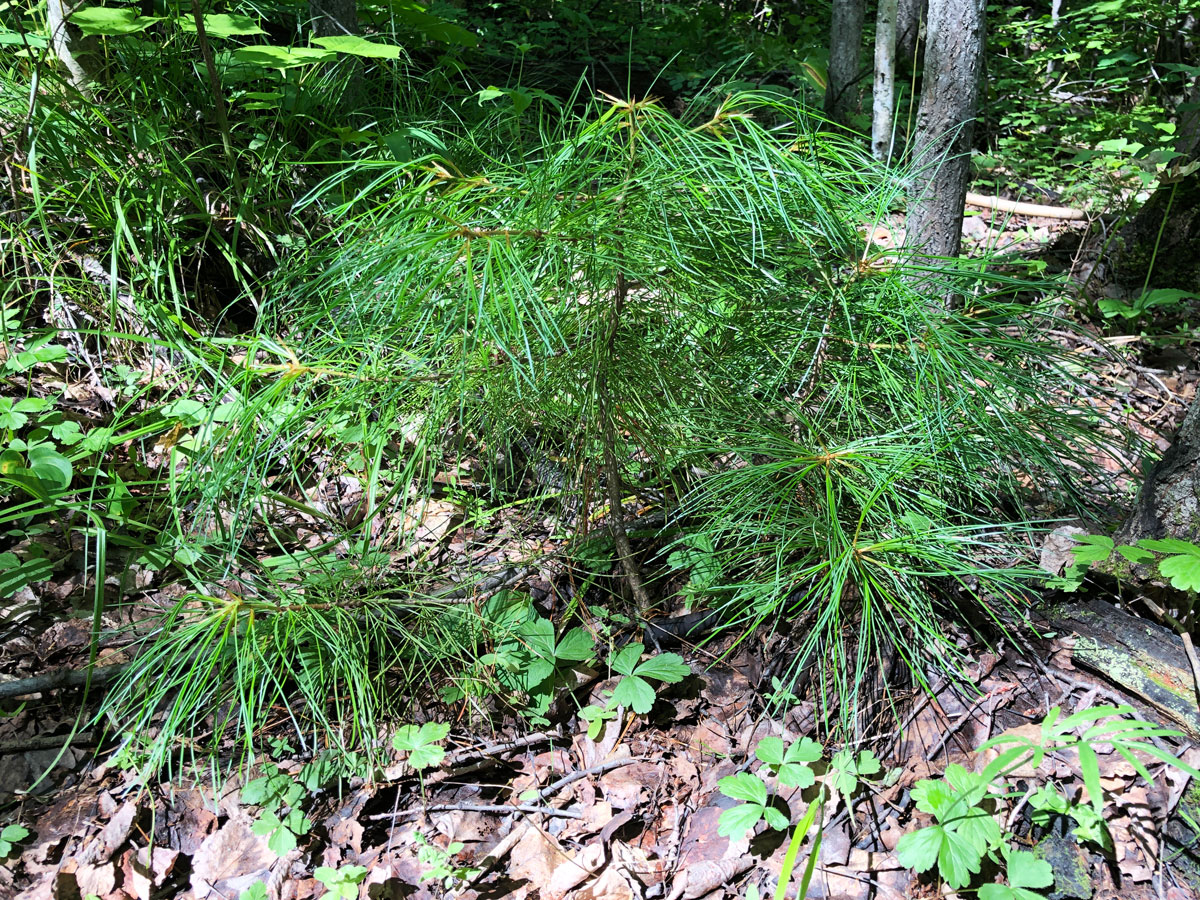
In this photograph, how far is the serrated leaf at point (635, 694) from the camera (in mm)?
1642

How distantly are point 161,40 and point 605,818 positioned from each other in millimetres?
2630

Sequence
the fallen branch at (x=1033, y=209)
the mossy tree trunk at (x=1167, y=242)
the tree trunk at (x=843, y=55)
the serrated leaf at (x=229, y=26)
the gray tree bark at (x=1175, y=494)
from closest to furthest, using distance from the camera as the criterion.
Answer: the gray tree bark at (x=1175, y=494) → the serrated leaf at (x=229, y=26) → the mossy tree trunk at (x=1167, y=242) → the fallen branch at (x=1033, y=209) → the tree trunk at (x=843, y=55)

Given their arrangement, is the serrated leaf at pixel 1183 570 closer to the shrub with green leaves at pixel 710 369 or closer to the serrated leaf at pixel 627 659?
the shrub with green leaves at pixel 710 369

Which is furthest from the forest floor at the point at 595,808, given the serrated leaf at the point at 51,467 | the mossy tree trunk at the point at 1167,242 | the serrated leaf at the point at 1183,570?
the mossy tree trunk at the point at 1167,242

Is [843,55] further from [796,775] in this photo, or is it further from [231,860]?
[231,860]

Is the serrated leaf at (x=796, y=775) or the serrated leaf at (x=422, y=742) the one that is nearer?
the serrated leaf at (x=796, y=775)

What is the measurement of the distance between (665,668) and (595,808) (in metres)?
0.32

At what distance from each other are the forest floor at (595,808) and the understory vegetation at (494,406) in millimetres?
99

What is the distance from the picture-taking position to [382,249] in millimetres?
1322

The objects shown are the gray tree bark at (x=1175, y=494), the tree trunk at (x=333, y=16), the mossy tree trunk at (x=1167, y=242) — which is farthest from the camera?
the mossy tree trunk at (x=1167, y=242)

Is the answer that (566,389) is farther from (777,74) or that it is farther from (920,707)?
(777,74)

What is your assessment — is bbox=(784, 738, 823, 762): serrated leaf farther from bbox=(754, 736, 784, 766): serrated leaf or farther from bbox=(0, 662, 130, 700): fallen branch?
bbox=(0, 662, 130, 700): fallen branch

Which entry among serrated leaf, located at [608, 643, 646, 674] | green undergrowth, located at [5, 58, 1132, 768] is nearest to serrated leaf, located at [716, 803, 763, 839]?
green undergrowth, located at [5, 58, 1132, 768]

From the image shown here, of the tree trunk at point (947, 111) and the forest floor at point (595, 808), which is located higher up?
the tree trunk at point (947, 111)
